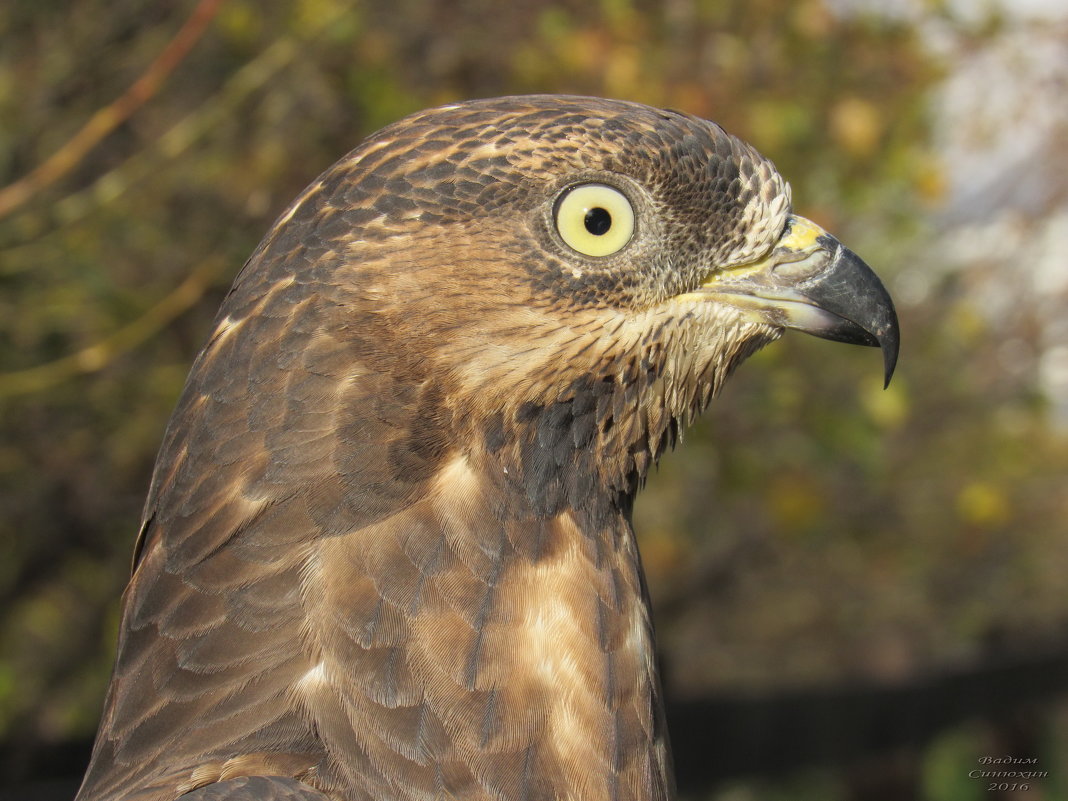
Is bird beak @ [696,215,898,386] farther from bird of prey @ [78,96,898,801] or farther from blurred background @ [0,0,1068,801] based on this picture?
blurred background @ [0,0,1068,801]

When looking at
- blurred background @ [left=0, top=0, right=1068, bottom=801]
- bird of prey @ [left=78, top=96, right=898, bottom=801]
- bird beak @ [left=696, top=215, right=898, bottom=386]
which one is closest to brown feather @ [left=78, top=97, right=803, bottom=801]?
bird of prey @ [left=78, top=96, right=898, bottom=801]

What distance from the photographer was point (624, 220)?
220 centimetres

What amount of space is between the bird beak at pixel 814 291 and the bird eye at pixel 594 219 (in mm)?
279

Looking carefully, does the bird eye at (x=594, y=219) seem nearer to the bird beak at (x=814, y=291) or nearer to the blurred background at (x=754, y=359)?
the bird beak at (x=814, y=291)

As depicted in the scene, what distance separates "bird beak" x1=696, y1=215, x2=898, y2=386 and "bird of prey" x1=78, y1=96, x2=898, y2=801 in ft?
0.44

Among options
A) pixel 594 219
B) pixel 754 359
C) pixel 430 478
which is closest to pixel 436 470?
pixel 430 478

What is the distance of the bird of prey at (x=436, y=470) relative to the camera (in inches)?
79.4

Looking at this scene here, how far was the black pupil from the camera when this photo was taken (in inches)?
85.4

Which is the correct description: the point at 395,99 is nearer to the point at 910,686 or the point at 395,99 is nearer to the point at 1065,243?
the point at 1065,243

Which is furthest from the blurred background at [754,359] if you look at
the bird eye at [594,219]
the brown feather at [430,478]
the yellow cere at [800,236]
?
the yellow cere at [800,236]

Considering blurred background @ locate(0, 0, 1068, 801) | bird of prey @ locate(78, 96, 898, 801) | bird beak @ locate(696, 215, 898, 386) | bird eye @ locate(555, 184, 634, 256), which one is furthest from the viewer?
blurred background @ locate(0, 0, 1068, 801)

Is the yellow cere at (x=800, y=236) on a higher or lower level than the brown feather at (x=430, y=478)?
higher

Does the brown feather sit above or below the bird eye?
below

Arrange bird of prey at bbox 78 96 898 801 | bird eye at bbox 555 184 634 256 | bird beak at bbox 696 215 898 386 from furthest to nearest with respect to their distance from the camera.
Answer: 1. bird beak at bbox 696 215 898 386
2. bird eye at bbox 555 184 634 256
3. bird of prey at bbox 78 96 898 801
